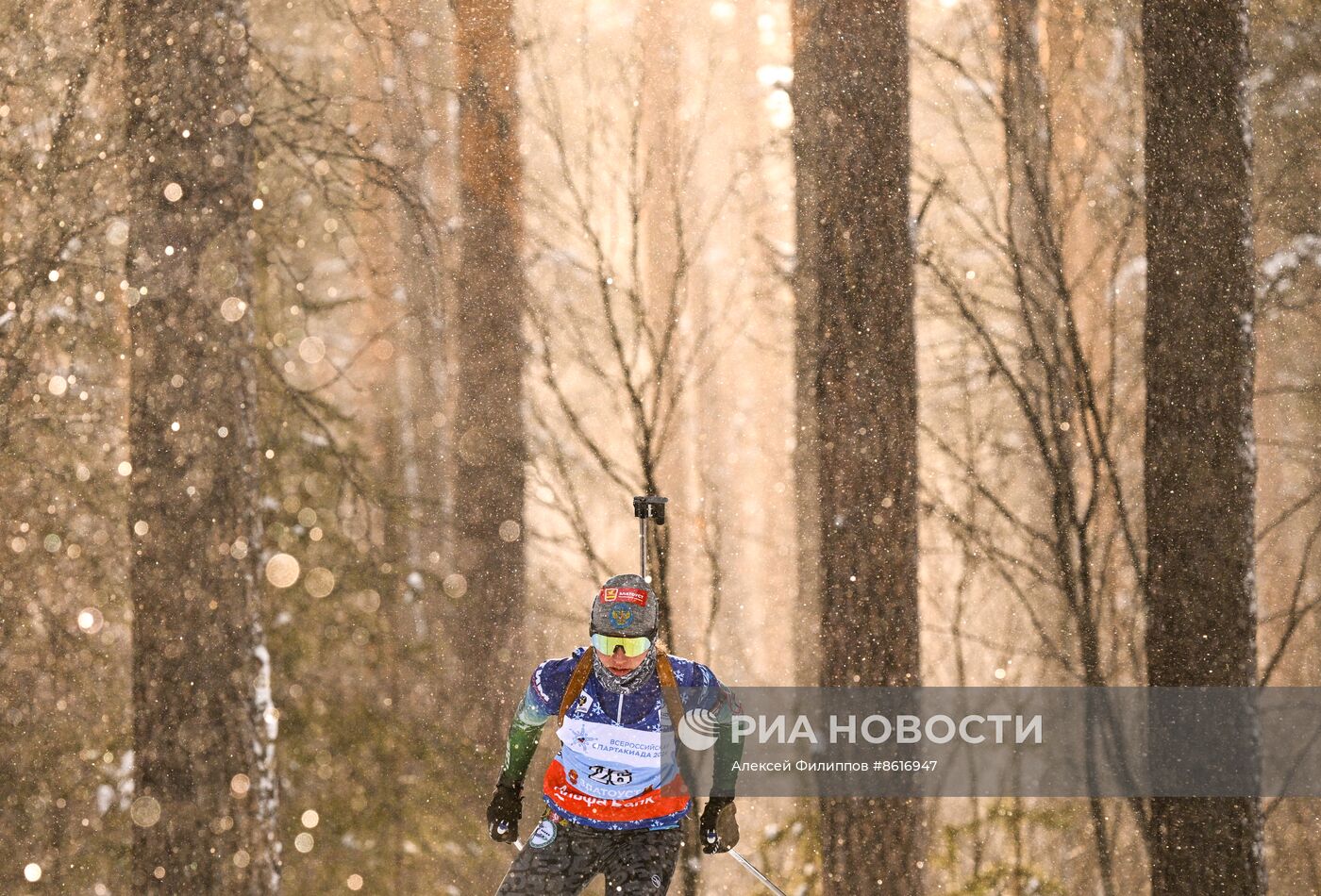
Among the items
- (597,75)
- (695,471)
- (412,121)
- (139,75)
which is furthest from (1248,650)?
(139,75)

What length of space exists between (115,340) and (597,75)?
2700mm

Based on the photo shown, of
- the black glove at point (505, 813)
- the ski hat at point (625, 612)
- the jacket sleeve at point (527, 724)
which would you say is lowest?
the black glove at point (505, 813)

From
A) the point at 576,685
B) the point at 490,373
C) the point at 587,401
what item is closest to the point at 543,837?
the point at 576,685

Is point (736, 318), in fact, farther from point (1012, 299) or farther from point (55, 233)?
point (55, 233)

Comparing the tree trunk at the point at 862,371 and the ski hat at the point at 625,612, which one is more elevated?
the tree trunk at the point at 862,371

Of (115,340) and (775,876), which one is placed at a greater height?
(115,340)

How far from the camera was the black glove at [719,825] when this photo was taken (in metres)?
3.15

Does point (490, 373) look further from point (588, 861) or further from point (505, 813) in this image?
point (588, 861)

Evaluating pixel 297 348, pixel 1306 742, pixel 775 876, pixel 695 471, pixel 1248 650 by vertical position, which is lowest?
pixel 775 876

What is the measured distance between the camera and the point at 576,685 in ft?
9.94

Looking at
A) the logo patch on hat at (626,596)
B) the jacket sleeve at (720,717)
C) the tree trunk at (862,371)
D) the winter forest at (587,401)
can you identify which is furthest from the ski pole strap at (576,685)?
the tree trunk at (862,371)

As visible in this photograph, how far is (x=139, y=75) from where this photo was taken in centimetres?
411

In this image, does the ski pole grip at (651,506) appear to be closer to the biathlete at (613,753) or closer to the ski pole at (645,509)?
the ski pole at (645,509)

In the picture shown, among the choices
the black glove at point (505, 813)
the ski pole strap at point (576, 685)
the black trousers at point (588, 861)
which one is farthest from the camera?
the black glove at point (505, 813)
